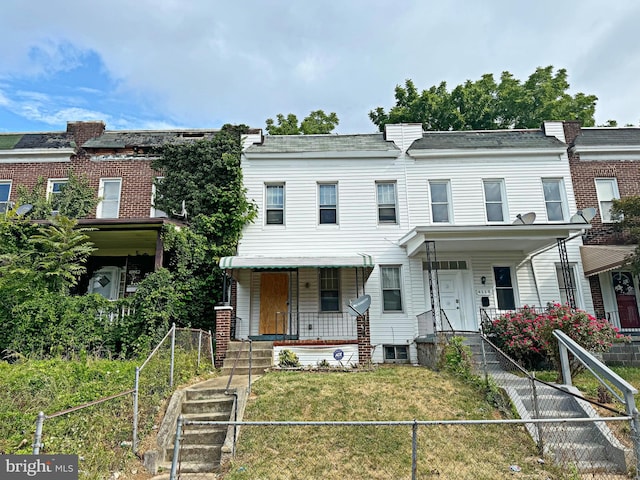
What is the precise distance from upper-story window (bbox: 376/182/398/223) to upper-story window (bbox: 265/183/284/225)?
3.40 m

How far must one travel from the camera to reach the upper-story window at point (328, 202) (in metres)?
14.9

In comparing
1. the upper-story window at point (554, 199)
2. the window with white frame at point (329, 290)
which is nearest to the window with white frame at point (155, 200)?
the window with white frame at point (329, 290)

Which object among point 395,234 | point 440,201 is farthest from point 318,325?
point 440,201

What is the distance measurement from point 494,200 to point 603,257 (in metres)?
3.73

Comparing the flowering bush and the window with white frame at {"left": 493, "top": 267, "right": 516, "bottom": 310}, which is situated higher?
the window with white frame at {"left": 493, "top": 267, "right": 516, "bottom": 310}

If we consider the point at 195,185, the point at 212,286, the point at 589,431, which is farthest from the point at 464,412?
the point at 195,185

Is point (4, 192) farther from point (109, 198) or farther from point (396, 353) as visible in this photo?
point (396, 353)

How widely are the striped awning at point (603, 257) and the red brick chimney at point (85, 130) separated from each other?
1793 centimetres

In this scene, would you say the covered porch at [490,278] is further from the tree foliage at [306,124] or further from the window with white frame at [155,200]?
the tree foliage at [306,124]

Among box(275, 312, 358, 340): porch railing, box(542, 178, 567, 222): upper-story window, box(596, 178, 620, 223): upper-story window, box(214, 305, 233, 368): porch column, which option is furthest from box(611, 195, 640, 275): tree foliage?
box(214, 305, 233, 368): porch column

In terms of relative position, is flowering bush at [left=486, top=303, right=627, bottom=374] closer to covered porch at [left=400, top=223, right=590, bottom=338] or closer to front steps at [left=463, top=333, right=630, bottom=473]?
front steps at [left=463, top=333, right=630, bottom=473]

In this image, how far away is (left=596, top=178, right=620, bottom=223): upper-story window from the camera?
48.8ft

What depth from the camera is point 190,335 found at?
1061 centimetres

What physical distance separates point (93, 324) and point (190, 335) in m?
2.84
